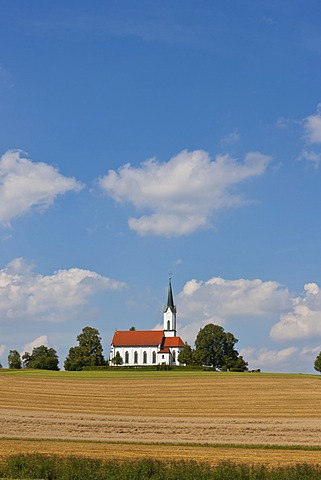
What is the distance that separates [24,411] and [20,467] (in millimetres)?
28131

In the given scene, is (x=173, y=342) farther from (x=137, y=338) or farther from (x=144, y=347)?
(x=137, y=338)

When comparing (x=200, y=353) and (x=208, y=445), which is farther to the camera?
(x=200, y=353)

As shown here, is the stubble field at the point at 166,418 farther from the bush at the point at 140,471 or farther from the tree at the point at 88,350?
the tree at the point at 88,350

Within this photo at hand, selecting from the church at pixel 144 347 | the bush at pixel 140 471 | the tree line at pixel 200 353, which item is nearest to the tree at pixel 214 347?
the tree line at pixel 200 353

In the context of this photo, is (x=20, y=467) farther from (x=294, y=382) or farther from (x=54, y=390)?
(x=294, y=382)

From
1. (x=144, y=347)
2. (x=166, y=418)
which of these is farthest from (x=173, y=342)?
(x=166, y=418)

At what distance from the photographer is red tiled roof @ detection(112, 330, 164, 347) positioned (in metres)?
163

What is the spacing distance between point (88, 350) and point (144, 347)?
3419 cm

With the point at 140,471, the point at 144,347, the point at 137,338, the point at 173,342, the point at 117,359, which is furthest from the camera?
the point at 173,342

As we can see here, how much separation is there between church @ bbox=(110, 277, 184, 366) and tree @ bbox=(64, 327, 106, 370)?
28796mm

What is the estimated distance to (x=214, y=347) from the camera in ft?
441

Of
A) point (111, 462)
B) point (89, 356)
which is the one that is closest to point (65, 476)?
point (111, 462)

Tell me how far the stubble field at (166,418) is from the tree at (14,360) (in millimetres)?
72166

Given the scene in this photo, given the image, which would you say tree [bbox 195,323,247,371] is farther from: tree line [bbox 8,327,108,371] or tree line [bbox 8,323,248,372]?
tree line [bbox 8,327,108,371]
